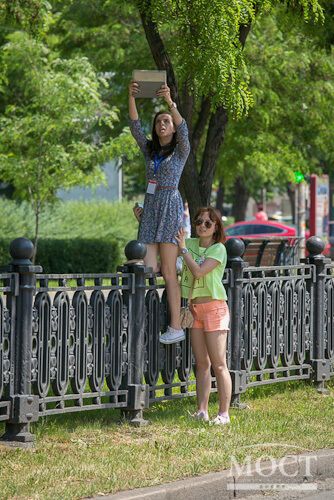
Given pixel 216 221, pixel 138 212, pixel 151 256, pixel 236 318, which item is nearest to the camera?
pixel 216 221

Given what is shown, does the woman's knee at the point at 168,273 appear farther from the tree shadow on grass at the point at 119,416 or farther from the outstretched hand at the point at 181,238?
the tree shadow on grass at the point at 119,416

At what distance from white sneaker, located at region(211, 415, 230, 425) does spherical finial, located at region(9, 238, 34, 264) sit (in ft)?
6.34

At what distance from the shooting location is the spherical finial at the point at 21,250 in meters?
7.87

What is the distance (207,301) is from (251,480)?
1.87 meters

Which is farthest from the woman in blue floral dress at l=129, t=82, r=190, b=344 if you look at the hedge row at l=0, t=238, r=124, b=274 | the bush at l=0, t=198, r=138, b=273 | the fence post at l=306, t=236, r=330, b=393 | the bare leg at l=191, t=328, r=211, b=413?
the hedge row at l=0, t=238, r=124, b=274

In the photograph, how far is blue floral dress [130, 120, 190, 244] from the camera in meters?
9.27

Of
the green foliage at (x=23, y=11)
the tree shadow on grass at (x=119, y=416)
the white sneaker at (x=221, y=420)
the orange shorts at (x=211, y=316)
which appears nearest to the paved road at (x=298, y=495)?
the white sneaker at (x=221, y=420)

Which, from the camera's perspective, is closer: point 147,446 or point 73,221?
point 147,446

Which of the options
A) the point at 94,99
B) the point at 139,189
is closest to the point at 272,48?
the point at 94,99

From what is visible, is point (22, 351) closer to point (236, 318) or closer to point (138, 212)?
point (138, 212)

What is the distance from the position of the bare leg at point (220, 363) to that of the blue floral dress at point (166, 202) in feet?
2.64

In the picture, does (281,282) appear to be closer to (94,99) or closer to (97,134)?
(94,99)

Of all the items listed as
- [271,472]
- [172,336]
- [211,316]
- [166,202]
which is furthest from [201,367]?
[271,472]

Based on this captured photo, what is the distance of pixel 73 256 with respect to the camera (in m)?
27.7
